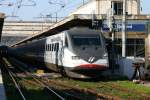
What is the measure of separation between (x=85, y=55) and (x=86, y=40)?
4.15 ft

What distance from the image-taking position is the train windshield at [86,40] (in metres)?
26.0

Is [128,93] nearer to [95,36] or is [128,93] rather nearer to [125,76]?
[95,36]

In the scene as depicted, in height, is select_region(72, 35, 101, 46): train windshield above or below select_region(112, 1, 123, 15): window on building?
below

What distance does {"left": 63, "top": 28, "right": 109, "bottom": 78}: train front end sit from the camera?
2514 cm

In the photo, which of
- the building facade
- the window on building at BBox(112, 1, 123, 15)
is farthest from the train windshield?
the building facade

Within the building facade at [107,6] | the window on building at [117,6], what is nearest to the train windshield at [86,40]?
the window on building at [117,6]

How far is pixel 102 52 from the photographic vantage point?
84.6ft

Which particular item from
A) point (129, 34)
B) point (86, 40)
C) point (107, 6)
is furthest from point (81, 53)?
point (107, 6)

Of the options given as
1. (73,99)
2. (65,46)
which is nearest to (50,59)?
(65,46)

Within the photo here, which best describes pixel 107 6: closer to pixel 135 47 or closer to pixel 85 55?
pixel 135 47

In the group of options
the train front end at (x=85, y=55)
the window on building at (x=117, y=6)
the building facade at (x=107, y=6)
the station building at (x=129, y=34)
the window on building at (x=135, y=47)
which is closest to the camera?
the train front end at (x=85, y=55)

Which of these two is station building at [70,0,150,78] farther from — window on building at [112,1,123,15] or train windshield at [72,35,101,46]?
window on building at [112,1,123,15]

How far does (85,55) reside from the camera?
25297 mm

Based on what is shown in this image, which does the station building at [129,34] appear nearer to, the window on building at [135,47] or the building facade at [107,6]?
the window on building at [135,47]
